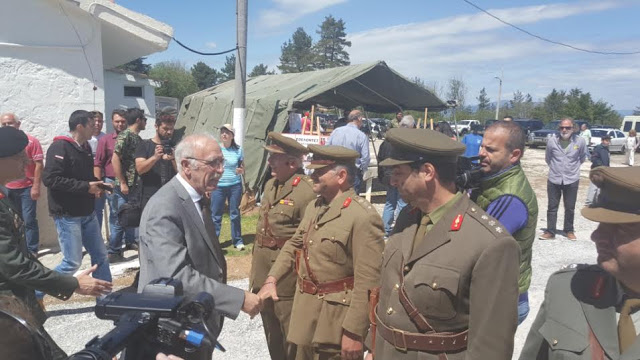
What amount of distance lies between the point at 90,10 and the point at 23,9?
873 mm

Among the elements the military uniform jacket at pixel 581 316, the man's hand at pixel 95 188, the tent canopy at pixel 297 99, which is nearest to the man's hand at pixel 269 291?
the military uniform jacket at pixel 581 316

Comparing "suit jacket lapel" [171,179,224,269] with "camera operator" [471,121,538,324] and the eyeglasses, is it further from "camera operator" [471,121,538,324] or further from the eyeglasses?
"camera operator" [471,121,538,324]

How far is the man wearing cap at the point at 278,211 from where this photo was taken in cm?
348

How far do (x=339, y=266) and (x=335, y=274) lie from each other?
0.06 meters

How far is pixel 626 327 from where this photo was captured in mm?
1407

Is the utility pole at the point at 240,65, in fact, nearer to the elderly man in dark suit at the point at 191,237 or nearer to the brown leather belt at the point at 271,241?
the brown leather belt at the point at 271,241

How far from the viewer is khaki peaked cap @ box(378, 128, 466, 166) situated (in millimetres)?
2029

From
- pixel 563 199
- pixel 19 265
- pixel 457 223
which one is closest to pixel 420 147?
pixel 457 223

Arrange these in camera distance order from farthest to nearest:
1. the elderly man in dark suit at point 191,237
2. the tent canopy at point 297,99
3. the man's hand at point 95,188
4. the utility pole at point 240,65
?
the tent canopy at point 297,99, the utility pole at point 240,65, the man's hand at point 95,188, the elderly man in dark suit at point 191,237

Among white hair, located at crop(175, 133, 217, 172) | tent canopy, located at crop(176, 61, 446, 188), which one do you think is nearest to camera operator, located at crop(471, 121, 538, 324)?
white hair, located at crop(175, 133, 217, 172)

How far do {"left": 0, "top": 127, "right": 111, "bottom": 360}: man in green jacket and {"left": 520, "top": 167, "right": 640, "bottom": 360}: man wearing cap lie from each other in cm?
219

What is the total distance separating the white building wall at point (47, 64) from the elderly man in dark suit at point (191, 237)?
518 centimetres

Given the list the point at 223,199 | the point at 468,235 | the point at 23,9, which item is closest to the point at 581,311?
the point at 468,235

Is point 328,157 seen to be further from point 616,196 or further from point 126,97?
point 126,97
